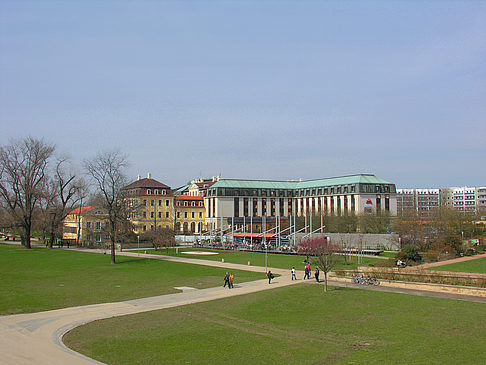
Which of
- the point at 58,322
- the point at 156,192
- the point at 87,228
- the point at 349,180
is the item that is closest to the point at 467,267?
the point at 58,322

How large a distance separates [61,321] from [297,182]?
12362 centimetres

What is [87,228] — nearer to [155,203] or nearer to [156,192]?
[155,203]

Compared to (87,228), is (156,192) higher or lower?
higher

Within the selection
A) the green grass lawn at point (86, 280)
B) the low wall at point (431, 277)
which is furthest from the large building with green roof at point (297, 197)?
the low wall at point (431, 277)

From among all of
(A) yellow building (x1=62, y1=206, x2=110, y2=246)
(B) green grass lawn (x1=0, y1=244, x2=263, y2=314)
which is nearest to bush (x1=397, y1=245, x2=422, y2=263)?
(B) green grass lawn (x1=0, y1=244, x2=263, y2=314)

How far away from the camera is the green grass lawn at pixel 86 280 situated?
29.1m

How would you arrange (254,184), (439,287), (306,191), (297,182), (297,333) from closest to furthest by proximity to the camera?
(297,333) < (439,287) < (254,184) < (306,191) < (297,182)

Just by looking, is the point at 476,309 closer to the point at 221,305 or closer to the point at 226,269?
the point at 221,305

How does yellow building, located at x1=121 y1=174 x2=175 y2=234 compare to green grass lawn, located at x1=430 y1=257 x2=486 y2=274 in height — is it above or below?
above

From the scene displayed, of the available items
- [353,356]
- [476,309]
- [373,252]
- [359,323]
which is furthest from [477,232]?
[353,356]

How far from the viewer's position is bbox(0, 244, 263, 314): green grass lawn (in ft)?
95.5

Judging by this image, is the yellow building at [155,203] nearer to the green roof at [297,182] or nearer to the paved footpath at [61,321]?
the green roof at [297,182]

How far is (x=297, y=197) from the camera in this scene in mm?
137500

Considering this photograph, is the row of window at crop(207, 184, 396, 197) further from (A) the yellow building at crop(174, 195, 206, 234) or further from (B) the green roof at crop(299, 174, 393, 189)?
(A) the yellow building at crop(174, 195, 206, 234)
